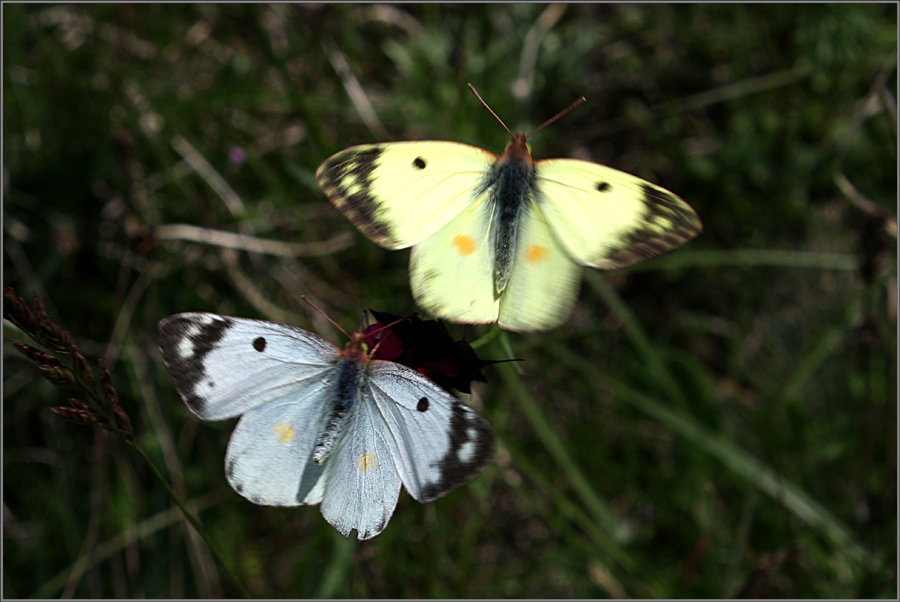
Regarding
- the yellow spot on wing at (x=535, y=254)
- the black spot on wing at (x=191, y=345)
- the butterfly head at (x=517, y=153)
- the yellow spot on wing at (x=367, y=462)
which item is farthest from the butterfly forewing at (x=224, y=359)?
the butterfly head at (x=517, y=153)

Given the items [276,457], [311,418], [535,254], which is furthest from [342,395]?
[535,254]

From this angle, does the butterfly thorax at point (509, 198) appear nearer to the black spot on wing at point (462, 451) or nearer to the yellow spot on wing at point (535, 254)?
the yellow spot on wing at point (535, 254)

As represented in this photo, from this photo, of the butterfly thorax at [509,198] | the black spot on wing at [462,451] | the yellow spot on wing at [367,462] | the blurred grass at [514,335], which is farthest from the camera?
the blurred grass at [514,335]

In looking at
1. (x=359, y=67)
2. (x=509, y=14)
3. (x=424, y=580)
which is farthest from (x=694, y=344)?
(x=359, y=67)

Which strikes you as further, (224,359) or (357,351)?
(357,351)

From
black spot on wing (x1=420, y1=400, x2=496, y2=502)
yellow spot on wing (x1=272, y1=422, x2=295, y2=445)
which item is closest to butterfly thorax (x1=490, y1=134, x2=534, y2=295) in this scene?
black spot on wing (x1=420, y1=400, x2=496, y2=502)

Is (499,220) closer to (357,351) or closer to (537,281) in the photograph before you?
(537,281)
